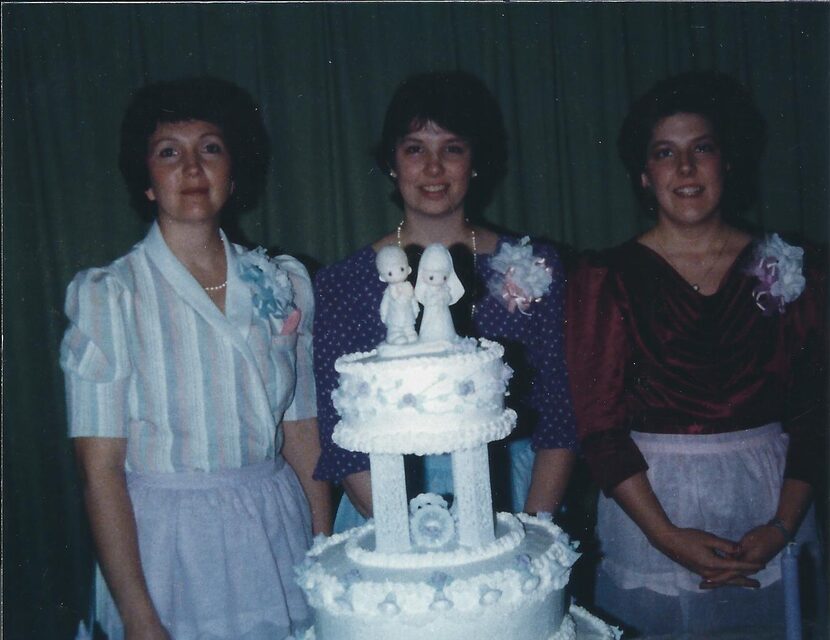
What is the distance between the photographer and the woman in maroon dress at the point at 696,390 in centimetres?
190

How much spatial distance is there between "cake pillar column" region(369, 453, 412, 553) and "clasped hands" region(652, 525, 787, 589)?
2.63 ft

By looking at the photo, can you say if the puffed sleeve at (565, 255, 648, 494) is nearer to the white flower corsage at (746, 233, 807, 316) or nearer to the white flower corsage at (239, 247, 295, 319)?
the white flower corsage at (746, 233, 807, 316)

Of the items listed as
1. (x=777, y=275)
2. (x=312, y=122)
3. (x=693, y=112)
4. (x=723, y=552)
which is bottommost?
(x=723, y=552)

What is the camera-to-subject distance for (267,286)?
1961mm

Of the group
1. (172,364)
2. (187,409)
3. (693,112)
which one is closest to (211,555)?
(187,409)

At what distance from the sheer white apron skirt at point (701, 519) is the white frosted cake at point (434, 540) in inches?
22.6

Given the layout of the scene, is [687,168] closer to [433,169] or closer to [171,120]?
[433,169]

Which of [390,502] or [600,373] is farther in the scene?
[600,373]

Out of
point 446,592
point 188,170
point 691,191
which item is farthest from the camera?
point 691,191

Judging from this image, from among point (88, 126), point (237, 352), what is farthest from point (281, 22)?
point (237, 352)

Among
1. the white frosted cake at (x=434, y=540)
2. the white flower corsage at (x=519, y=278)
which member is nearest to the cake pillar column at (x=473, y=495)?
the white frosted cake at (x=434, y=540)

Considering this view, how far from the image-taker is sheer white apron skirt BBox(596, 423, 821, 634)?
1.89m

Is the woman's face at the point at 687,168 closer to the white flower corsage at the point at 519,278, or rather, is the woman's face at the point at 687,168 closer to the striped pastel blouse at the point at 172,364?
the white flower corsage at the point at 519,278

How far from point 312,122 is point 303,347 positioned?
1.23m
